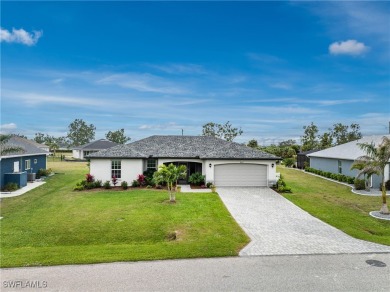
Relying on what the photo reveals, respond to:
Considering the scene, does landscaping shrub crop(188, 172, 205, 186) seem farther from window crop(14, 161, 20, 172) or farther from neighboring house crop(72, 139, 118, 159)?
neighboring house crop(72, 139, 118, 159)

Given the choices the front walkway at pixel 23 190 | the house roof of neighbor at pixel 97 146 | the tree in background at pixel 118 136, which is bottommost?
the front walkway at pixel 23 190

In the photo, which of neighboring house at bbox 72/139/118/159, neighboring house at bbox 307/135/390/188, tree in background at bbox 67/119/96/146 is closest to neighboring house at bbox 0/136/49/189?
neighboring house at bbox 72/139/118/159

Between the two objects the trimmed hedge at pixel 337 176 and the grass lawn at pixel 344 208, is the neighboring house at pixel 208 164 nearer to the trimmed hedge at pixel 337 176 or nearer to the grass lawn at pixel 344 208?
the grass lawn at pixel 344 208

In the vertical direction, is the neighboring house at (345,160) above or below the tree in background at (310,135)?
below

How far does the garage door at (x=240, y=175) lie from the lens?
940 inches

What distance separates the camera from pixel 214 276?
7398mm

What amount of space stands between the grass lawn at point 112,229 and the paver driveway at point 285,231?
2.18 feet

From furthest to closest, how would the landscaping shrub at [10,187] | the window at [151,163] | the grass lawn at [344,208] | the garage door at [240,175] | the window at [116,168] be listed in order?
the window at [151,163] < the garage door at [240,175] < the window at [116,168] < the landscaping shrub at [10,187] < the grass lawn at [344,208]

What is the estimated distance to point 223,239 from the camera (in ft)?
34.1

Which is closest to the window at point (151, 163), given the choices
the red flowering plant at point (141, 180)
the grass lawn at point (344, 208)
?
the red flowering plant at point (141, 180)

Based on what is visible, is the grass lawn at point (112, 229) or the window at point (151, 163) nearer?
the grass lawn at point (112, 229)

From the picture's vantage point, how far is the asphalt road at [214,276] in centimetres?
680

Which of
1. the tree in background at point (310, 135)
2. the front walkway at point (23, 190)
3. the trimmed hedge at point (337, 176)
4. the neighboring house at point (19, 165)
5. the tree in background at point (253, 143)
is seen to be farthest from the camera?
the tree in background at point (310, 135)

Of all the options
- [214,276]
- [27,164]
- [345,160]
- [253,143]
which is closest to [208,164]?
[345,160]
